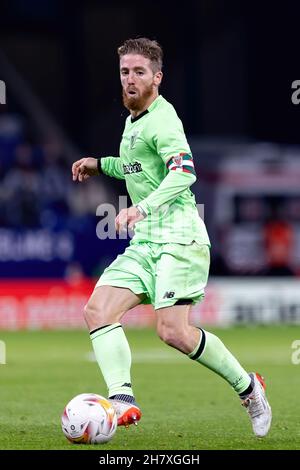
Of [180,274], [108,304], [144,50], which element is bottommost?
[108,304]

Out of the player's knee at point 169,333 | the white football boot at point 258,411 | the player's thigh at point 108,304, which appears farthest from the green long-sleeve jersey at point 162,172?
the white football boot at point 258,411

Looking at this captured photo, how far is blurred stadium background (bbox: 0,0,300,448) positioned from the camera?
21328mm

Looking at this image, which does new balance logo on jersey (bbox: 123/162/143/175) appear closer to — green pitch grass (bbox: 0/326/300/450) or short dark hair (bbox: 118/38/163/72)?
short dark hair (bbox: 118/38/163/72)

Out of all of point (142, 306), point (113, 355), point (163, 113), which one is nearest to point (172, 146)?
point (163, 113)

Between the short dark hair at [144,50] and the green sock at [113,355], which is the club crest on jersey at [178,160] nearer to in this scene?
the short dark hair at [144,50]

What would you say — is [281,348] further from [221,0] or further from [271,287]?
[221,0]

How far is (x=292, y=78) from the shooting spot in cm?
2375

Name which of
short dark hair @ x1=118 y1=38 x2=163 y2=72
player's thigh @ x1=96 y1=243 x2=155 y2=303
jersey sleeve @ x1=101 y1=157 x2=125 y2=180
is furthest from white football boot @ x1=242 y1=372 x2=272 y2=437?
short dark hair @ x1=118 y1=38 x2=163 y2=72

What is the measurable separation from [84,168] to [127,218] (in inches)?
40.6

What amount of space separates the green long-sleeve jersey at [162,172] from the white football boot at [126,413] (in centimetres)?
102

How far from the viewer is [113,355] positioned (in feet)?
24.9

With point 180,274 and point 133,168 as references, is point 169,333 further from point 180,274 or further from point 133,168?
point 133,168
